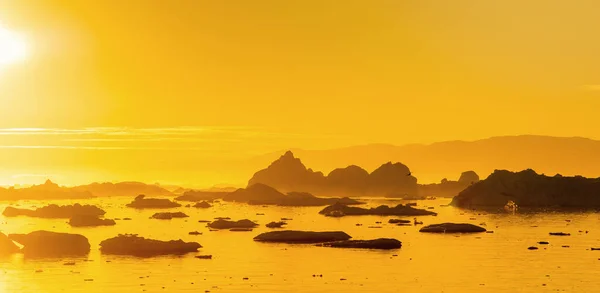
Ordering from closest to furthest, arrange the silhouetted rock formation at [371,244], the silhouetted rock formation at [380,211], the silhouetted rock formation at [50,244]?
the silhouetted rock formation at [50,244], the silhouetted rock formation at [371,244], the silhouetted rock formation at [380,211]

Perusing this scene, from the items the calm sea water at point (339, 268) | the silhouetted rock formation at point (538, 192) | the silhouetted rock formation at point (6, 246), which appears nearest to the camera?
the calm sea water at point (339, 268)

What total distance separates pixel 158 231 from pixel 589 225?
5602cm

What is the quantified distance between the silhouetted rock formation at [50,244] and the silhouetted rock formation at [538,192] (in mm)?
102179

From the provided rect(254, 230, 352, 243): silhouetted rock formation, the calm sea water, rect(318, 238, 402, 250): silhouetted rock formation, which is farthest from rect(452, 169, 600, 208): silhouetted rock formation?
rect(318, 238, 402, 250): silhouetted rock formation

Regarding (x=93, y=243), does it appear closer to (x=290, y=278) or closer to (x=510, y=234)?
(x=290, y=278)

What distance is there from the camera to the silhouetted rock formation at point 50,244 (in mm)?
78062

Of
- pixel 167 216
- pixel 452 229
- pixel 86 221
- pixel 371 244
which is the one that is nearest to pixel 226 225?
pixel 86 221

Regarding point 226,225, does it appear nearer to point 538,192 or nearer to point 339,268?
Result: point 339,268

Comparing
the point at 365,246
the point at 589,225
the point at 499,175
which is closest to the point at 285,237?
the point at 365,246

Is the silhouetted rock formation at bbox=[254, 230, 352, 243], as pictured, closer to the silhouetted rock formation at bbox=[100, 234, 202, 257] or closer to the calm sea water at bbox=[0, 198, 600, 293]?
the calm sea water at bbox=[0, 198, 600, 293]

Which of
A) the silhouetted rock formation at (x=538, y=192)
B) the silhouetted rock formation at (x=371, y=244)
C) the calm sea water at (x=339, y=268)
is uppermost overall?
the silhouetted rock formation at (x=538, y=192)

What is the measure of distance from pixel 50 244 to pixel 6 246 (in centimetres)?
398

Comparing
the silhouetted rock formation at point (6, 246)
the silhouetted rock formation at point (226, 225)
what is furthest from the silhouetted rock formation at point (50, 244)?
the silhouetted rock formation at point (226, 225)

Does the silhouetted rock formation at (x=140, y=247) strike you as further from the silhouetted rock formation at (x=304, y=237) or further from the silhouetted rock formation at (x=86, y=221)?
the silhouetted rock formation at (x=86, y=221)
